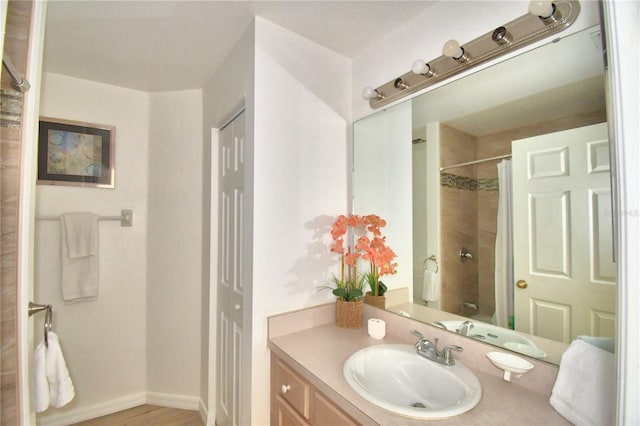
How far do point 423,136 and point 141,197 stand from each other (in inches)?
81.5

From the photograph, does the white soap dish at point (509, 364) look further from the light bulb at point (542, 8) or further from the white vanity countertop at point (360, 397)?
the light bulb at point (542, 8)

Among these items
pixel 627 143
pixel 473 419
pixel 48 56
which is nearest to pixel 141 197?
pixel 48 56

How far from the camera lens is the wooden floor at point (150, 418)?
77.0 inches

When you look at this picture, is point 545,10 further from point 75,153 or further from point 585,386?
point 75,153

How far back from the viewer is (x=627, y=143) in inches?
17.9

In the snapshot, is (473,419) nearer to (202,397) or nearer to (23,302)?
(23,302)

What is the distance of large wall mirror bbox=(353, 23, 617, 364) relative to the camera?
0.86m

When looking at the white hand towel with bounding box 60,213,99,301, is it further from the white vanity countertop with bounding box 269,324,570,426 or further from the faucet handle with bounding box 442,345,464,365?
the faucet handle with bounding box 442,345,464,365

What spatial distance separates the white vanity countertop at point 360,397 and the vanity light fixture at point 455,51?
119 centimetres

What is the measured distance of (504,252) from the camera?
106cm

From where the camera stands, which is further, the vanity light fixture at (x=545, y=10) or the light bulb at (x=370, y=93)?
the light bulb at (x=370, y=93)

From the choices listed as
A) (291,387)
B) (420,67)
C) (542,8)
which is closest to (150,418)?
(291,387)

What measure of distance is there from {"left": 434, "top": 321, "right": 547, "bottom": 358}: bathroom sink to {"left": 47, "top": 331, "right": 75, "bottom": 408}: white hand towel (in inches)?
57.2

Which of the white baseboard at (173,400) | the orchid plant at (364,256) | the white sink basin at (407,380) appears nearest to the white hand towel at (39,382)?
the white sink basin at (407,380)
